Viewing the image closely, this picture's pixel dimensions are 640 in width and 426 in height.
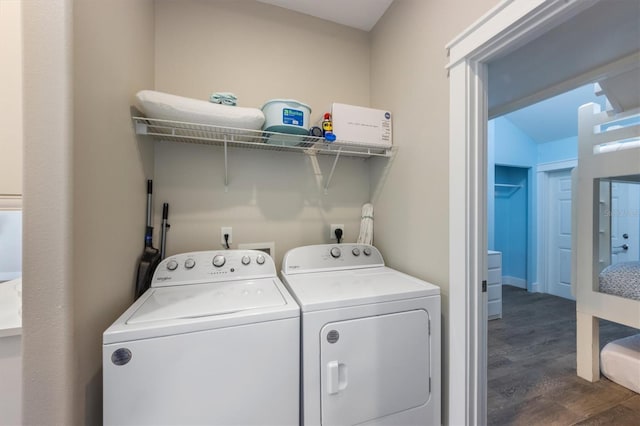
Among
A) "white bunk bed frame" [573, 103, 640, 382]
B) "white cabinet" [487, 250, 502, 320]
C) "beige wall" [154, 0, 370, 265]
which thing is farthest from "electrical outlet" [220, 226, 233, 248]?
"white cabinet" [487, 250, 502, 320]

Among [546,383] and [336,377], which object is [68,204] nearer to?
[336,377]

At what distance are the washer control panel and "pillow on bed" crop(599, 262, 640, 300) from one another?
2.45 metres

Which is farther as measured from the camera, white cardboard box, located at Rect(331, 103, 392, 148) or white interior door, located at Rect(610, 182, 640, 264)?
white interior door, located at Rect(610, 182, 640, 264)

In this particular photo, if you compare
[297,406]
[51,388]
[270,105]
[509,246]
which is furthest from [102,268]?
[509,246]

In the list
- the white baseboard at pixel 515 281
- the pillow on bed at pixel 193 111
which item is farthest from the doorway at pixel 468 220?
the white baseboard at pixel 515 281

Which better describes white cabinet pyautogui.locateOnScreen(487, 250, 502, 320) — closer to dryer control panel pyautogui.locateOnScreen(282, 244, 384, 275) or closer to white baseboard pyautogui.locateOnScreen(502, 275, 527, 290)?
white baseboard pyautogui.locateOnScreen(502, 275, 527, 290)

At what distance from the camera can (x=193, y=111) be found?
1189mm

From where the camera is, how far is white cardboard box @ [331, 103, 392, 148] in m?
→ 1.55

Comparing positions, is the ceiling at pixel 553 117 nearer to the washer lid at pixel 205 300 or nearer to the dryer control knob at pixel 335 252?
the dryer control knob at pixel 335 252

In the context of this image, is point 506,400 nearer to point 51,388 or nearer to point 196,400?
point 196,400

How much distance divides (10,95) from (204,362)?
1.50m

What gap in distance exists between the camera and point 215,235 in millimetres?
1567

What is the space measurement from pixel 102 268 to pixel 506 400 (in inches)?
98.4

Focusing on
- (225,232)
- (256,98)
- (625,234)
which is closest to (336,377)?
(225,232)
